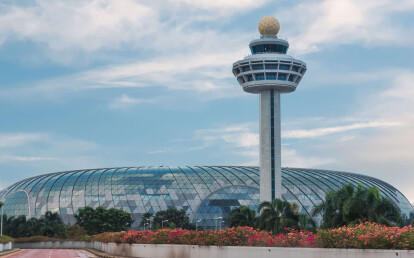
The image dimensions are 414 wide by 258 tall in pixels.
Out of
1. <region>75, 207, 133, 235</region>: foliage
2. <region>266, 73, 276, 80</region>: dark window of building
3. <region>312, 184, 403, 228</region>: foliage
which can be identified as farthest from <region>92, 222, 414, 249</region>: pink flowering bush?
<region>266, 73, 276, 80</region>: dark window of building

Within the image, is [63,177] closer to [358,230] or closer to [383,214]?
[383,214]

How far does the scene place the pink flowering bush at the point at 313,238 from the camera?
3447 cm

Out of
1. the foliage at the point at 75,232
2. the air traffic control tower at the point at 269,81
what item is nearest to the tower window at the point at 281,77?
the air traffic control tower at the point at 269,81

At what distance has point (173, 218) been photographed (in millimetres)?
147500

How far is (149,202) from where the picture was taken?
527 feet

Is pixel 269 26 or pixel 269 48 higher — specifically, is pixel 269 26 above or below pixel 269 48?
above

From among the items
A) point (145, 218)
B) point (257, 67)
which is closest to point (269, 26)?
point (257, 67)

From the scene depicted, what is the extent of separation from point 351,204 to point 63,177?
4995 inches

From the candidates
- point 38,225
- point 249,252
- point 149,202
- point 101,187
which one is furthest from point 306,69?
point 249,252

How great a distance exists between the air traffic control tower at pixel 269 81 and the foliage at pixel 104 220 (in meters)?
32.8

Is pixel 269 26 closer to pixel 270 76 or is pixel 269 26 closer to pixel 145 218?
pixel 270 76

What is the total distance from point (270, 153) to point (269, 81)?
54.5 feet

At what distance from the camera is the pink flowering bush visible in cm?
3447

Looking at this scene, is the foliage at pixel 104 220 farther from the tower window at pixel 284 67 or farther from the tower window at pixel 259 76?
the tower window at pixel 284 67
